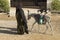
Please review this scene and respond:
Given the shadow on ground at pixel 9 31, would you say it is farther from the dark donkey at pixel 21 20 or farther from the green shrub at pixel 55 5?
the green shrub at pixel 55 5

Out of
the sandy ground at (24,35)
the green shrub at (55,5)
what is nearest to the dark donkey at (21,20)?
the sandy ground at (24,35)

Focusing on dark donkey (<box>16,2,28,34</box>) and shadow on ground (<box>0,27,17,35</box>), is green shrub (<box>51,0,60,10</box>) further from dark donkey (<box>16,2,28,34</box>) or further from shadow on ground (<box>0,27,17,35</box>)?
dark donkey (<box>16,2,28,34</box>)

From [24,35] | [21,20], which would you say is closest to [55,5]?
[21,20]

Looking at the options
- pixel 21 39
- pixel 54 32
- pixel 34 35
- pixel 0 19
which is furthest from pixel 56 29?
pixel 0 19

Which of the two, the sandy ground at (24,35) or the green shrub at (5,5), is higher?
the green shrub at (5,5)

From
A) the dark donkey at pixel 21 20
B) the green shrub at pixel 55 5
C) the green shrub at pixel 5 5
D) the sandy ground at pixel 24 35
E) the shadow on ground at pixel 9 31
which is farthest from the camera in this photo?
the green shrub at pixel 55 5

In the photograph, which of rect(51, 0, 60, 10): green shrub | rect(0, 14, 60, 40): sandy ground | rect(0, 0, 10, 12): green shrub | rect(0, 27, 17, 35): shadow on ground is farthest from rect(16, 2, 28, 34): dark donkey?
rect(51, 0, 60, 10): green shrub

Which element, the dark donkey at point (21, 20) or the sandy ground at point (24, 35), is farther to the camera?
the dark donkey at point (21, 20)

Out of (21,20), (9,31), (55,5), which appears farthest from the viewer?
(55,5)

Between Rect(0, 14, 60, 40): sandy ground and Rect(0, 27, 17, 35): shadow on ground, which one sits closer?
Rect(0, 14, 60, 40): sandy ground

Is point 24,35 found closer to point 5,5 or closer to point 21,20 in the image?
point 21,20

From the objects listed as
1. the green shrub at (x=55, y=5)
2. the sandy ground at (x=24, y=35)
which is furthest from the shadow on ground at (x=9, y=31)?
the green shrub at (x=55, y=5)

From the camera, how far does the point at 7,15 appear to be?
821 inches

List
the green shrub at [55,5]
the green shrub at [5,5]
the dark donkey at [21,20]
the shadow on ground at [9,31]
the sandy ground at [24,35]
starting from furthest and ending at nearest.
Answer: the green shrub at [55,5] → the green shrub at [5,5] → the shadow on ground at [9,31] → the dark donkey at [21,20] → the sandy ground at [24,35]
